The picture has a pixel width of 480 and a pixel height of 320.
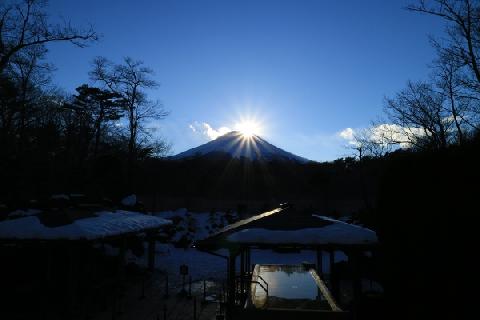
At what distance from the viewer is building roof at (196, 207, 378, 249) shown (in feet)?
23.1

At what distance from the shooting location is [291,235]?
7188 millimetres

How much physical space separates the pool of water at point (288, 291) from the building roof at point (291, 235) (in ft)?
4.22

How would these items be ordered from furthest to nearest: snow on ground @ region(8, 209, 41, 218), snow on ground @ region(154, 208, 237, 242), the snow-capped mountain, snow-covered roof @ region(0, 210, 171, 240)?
the snow-capped mountain, snow on ground @ region(154, 208, 237, 242), snow on ground @ region(8, 209, 41, 218), snow-covered roof @ region(0, 210, 171, 240)

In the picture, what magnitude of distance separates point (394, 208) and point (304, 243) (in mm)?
3318

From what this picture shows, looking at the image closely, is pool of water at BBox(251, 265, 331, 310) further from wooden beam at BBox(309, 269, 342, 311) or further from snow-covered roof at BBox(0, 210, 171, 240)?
snow-covered roof at BBox(0, 210, 171, 240)

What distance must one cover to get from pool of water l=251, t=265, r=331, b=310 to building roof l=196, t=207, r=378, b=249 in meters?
1.29

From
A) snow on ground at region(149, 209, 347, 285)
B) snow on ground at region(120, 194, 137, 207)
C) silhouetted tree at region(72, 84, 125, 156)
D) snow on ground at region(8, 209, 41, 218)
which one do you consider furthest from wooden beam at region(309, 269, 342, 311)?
silhouetted tree at region(72, 84, 125, 156)

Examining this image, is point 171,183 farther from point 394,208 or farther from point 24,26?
point 394,208

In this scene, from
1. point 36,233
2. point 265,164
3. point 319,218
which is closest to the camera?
point 319,218

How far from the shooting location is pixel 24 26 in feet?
55.7

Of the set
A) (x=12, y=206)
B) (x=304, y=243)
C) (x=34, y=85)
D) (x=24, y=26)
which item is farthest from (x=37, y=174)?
(x=304, y=243)

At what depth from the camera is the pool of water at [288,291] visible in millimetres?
7312

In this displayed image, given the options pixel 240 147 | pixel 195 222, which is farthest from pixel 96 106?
pixel 240 147

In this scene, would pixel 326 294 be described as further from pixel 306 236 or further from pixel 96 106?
pixel 96 106
